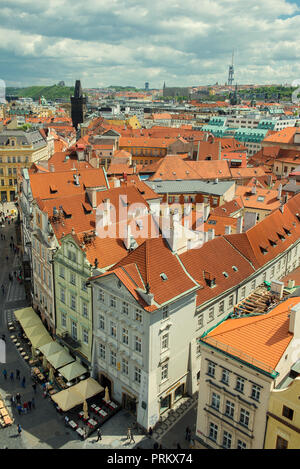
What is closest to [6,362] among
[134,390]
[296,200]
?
[134,390]

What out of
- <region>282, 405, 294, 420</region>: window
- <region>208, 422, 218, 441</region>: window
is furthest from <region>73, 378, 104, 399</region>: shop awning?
<region>282, 405, 294, 420</region>: window

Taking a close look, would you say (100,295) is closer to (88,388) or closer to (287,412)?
(88,388)

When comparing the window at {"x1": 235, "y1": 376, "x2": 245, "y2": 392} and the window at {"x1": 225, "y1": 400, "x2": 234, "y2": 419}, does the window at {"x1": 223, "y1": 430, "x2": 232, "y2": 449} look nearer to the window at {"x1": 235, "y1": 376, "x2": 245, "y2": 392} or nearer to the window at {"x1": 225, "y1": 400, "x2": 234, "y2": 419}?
the window at {"x1": 225, "y1": 400, "x2": 234, "y2": 419}

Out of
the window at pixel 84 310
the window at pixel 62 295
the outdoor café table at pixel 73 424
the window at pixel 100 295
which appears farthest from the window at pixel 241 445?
the window at pixel 62 295

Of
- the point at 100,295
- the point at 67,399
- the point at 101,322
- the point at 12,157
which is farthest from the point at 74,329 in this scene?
the point at 12,157
